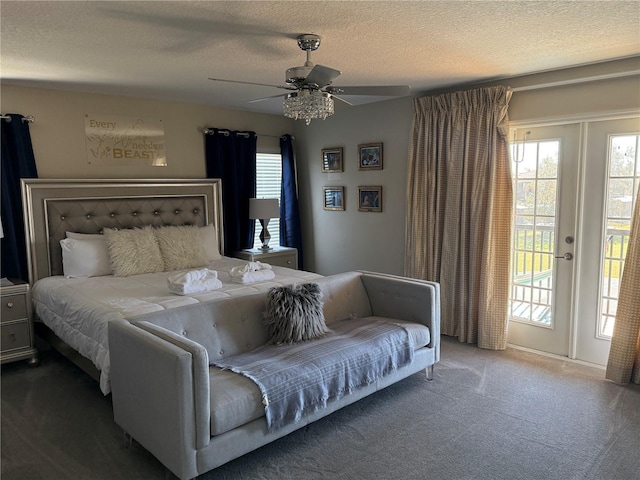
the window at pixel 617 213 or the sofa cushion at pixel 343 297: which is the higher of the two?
the window at pixel 617 213

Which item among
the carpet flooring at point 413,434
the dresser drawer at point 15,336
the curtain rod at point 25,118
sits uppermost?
the curtain rod at point 25,118

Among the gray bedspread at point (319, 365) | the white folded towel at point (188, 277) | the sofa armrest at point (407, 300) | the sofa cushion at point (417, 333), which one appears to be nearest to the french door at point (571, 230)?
the sofa armrest at point (407, 300)

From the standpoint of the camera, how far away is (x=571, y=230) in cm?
384

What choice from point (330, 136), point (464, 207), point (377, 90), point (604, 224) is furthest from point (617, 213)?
point (330, 136)

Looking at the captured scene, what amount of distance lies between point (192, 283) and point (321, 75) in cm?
182

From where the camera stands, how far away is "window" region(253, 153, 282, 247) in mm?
5824

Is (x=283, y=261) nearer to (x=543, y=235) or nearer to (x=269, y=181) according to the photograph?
(x=269, y=181)

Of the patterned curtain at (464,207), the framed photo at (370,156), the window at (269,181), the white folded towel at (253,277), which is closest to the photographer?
the white folded towel at (253,277)

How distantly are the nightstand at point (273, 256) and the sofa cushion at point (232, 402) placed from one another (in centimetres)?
278

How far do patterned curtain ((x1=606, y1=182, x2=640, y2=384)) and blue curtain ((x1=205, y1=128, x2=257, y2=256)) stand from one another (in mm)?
3747

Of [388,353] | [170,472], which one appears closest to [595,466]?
[388,353]

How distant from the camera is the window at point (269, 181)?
5824 mm

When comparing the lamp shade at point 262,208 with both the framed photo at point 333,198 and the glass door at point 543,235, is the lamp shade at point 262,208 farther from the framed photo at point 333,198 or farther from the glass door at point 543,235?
the glass door at point 543,235

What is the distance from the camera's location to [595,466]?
2484 millimetres
